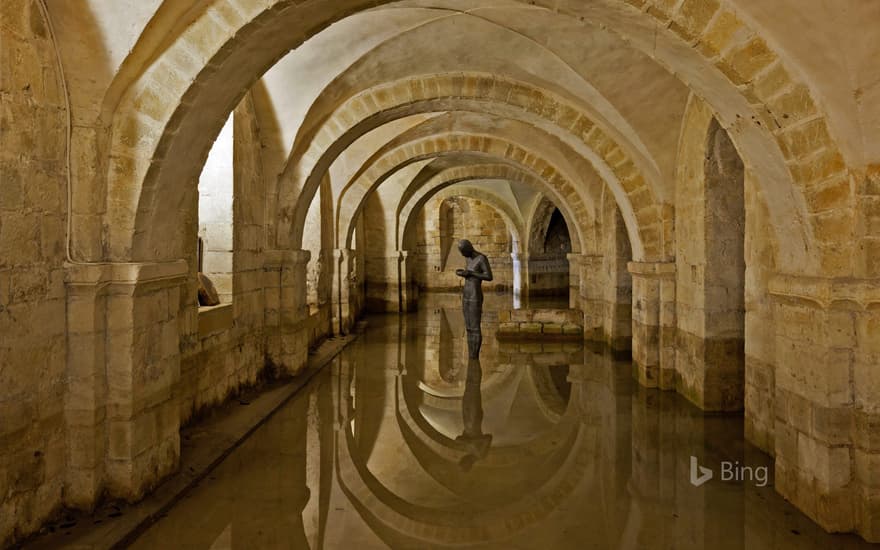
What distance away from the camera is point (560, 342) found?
32.9 ft

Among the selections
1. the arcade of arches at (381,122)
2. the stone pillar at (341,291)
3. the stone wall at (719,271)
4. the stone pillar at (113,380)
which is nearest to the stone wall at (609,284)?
the arcade of arches at (381,122)

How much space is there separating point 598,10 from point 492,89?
363 cm

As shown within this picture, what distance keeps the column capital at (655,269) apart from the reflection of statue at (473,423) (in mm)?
2156

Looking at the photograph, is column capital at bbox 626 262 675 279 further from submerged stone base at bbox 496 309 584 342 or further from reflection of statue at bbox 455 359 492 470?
submerged stone base at bbox 496 309 584 342

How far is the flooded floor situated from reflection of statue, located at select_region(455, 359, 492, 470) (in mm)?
20

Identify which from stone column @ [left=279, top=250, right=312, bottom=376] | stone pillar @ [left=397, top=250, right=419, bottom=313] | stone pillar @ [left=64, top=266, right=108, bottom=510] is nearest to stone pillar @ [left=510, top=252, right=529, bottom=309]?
stone pillar @ [left=397, top=250, right=419, bottom=313]

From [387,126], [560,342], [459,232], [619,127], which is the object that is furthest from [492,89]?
[459,232]

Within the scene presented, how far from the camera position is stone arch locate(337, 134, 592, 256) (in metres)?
10.6

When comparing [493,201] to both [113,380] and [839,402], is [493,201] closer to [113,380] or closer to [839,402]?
[839,402]

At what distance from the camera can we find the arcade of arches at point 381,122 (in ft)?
9.73

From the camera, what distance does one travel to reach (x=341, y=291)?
10.5m

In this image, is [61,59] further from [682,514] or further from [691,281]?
[691,281]

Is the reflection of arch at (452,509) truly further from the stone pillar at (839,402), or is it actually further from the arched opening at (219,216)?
the arched opening at (219,216)

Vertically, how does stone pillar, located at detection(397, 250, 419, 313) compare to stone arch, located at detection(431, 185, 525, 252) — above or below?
below
